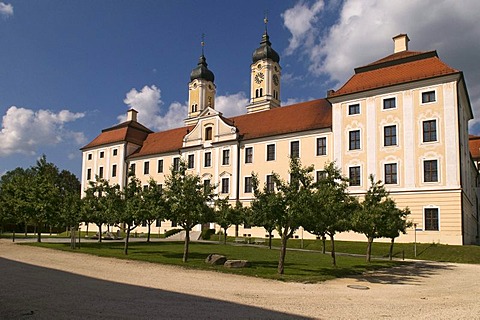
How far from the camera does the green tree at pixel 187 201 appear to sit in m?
20.8

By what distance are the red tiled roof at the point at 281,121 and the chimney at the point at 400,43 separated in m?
8.86

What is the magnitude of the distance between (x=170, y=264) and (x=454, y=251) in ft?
69.4

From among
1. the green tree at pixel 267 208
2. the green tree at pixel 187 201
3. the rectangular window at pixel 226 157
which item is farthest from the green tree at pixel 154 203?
the rectangular window at pixel 226 157

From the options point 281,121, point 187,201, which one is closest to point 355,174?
point 281,121

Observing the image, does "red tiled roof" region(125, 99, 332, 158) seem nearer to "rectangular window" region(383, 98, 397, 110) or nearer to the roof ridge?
"rectangular window" region(383, 98, 397, 110)

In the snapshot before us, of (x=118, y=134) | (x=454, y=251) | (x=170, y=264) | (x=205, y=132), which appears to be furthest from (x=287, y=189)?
(x=118, y=134)

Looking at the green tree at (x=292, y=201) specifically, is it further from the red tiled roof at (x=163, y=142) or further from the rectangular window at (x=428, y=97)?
the red tiled roof at (x=163, y=142)

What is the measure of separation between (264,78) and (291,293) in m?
64.2

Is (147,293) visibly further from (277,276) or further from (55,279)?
(277,276)

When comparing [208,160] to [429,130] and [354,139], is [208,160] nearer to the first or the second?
[354,139]

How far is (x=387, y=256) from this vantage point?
29.5 meters

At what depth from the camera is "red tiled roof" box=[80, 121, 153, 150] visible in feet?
202

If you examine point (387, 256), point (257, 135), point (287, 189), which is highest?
point (257, 135)

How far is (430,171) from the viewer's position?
35000 mm
